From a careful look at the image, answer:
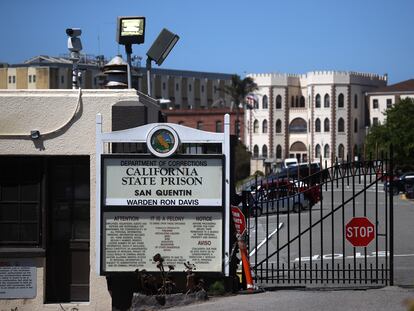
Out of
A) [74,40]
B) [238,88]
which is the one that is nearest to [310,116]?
[238,88]

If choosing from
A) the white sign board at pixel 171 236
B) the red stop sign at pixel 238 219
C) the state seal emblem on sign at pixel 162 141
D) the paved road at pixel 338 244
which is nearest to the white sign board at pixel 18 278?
the white sign board at pixel 171 236

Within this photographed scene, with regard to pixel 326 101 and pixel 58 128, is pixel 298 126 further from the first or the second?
pixel 58 128

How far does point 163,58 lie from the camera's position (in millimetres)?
13453

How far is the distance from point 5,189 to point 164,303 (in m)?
2.91

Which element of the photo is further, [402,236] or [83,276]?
[402,236]

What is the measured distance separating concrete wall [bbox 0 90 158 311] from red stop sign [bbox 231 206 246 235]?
202 centimetres

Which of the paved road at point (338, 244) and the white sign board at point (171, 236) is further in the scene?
the paved road at point (338, 244)

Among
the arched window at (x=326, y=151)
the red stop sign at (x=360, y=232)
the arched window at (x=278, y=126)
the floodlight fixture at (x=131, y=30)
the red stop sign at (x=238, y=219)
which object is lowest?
the red stop sign at (x=360, y=232)

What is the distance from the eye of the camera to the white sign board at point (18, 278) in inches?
476

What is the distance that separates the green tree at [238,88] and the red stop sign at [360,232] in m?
112

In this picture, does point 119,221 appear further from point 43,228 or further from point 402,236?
point 402,236

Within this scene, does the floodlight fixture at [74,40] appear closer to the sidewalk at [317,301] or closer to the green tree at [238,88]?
the sidewalk at [317,301]

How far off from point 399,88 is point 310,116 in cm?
1488

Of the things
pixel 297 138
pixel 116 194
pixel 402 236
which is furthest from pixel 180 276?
pixel 297 138
